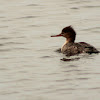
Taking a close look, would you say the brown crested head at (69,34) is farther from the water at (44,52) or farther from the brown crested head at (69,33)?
the water at (44,52)

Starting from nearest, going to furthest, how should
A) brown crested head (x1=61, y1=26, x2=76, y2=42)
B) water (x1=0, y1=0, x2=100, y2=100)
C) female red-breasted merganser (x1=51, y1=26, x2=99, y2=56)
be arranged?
water (x1=0, y1=0, x2=100, y2=100)
female red-breasted merganser (x1=51, y1=26, x2=99, y2=56)
brown crested head (x1=61, y1=26, x2=76, y2=42)

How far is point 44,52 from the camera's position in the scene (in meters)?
15.0

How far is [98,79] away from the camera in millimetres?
11672

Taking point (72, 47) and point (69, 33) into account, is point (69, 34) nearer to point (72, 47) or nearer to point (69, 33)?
point (69, 33)

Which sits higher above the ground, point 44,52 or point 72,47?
point 72,47

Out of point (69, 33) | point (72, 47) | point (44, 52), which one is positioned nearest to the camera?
point (44, 52)

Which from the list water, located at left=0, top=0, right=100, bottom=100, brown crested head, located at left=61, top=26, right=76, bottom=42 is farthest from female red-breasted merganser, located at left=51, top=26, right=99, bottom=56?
water, located at left=0, top=0, right=100, bottom=100

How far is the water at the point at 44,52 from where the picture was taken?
36.0 feet

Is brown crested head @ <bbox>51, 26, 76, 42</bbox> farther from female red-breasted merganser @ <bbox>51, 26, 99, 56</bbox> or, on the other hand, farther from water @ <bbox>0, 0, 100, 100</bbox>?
water @ <bbox>0, 0, 100, 100</bbox>

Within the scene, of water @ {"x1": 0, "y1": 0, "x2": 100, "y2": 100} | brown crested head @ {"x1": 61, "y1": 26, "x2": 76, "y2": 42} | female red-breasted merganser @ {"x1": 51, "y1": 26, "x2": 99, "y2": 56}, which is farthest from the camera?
brown crested head @ {"x1": 61, "y1": 26, "x2": 76, "y2": 42}

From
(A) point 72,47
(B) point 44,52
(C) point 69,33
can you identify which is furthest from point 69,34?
(B) point 44,52

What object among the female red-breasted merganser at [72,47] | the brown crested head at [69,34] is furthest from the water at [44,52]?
the brown crested head at [69,34]

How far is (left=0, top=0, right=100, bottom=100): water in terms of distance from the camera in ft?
36.0

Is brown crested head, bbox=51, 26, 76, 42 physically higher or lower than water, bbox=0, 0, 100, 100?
higher
